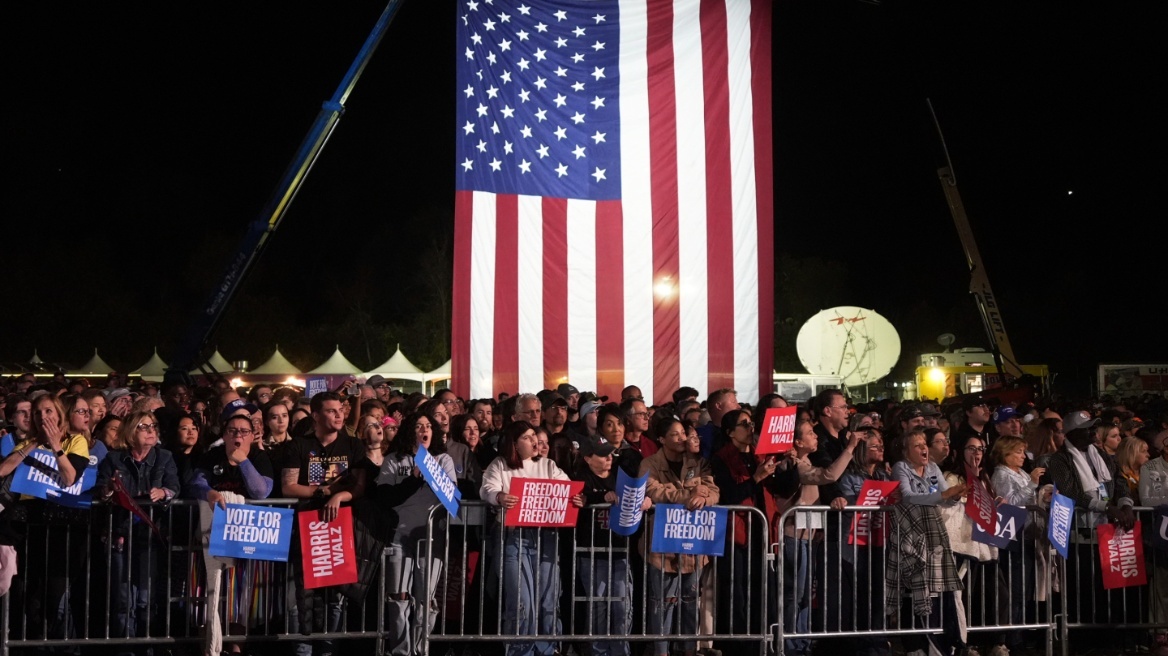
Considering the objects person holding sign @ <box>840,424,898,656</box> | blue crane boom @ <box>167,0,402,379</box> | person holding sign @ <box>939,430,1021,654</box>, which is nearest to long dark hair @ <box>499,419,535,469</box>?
person holding sign @ <box>840,424,898,656</box>

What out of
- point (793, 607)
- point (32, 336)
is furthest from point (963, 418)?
point (32, 336)

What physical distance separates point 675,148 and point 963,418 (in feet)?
24.8

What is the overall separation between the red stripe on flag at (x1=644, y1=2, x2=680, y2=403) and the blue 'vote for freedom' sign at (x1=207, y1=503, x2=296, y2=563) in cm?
1055

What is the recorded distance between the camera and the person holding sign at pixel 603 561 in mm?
8336

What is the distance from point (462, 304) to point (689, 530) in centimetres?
944

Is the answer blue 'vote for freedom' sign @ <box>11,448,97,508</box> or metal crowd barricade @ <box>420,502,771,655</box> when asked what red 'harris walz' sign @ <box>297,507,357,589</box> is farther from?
blue 'vote for freedom' sign @ <box>11,448,97,508</box>

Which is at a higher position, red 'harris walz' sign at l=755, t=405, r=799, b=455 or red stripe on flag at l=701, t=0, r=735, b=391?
red stripe on flag at l=701, t=0, r=735, b=391

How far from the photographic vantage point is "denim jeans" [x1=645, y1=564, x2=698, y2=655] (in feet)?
27.4

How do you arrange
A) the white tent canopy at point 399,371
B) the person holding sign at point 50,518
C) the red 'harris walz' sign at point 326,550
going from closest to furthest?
the person holding sign at point 50,518, the red 'harris walz' sign at point 326,550, the white tent canopy at point 399,371

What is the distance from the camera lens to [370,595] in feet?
27.7

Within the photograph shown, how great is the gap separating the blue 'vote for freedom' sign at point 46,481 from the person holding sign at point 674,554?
362 centimetres

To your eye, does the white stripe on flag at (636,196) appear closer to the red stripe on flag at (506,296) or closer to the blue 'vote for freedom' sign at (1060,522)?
the red stripe on flag at (506,296)

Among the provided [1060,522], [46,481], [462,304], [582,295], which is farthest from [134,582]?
[582,295]

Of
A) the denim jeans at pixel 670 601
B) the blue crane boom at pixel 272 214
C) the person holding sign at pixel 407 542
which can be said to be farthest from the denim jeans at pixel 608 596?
the blue crane boom at pixel 272 214
